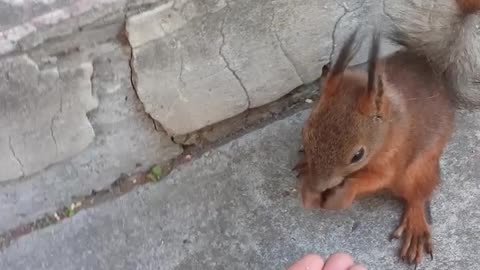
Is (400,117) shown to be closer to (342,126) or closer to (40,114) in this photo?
(342,126)

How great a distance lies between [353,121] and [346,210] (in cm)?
42

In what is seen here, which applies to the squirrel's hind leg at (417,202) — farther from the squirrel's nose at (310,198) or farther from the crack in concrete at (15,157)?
the crack in concrete at (15,157)

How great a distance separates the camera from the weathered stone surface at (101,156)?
74.8 inches

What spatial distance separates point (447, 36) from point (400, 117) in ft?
1.01

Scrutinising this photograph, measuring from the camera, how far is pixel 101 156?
2.03 meters

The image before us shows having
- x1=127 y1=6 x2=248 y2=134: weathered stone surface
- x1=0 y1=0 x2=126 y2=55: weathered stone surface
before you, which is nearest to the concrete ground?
x1=127 y1=6 x2=248 y2=134: weathered stone surface

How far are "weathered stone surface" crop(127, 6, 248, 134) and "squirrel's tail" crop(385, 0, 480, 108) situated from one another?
18.7 inches

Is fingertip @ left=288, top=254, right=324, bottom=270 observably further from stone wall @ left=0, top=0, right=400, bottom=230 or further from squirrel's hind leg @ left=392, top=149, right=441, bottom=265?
stone wall @ left=0, top=0, right=400, bottom=230

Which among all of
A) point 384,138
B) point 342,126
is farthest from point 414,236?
point 342,126

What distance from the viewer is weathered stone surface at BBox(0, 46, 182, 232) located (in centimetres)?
190

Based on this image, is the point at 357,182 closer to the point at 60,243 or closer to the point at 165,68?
the point at 165,68

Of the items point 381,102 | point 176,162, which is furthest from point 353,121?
point 176,162

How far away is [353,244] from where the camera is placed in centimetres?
200

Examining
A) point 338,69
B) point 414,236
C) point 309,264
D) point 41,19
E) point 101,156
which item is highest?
point 41,19
